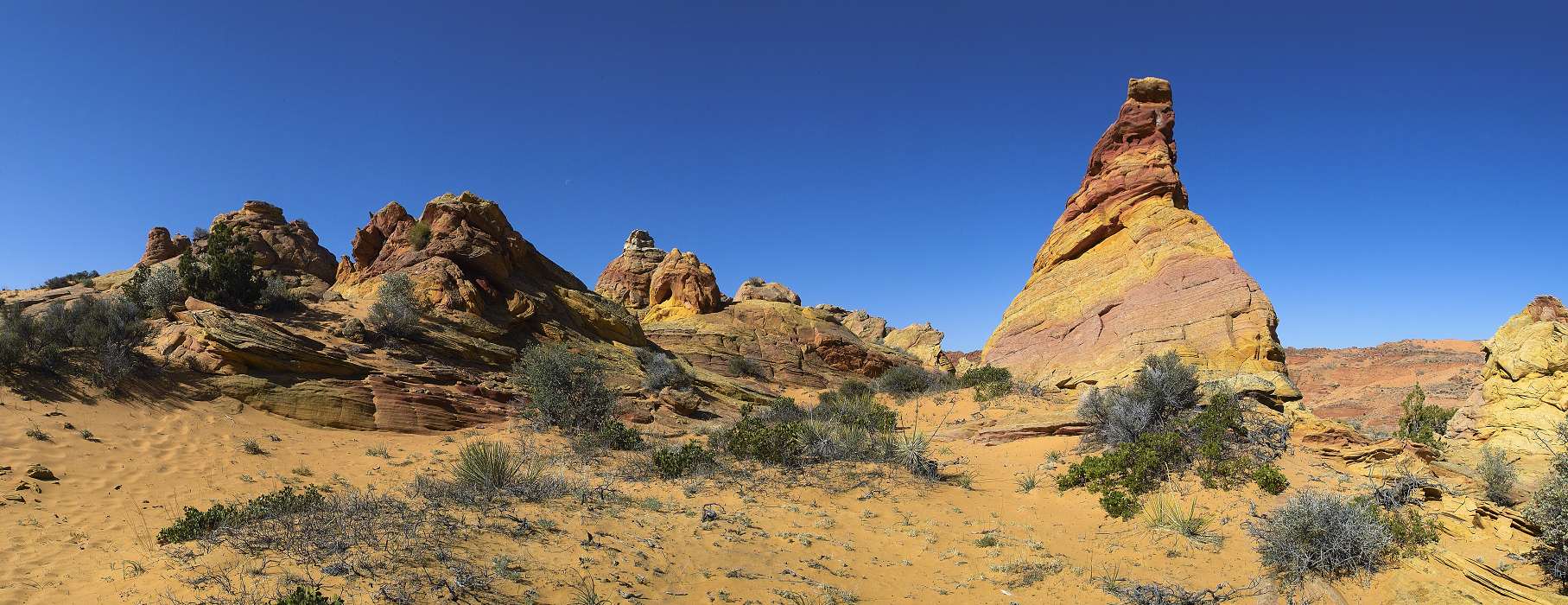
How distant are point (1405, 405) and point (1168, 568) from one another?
18.4 m

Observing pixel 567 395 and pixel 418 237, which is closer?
pixel 567 395

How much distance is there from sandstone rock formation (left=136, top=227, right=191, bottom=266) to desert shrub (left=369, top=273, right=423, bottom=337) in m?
21.2

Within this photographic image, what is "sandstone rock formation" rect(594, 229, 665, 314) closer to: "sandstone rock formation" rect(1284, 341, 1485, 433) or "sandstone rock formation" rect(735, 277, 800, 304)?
"sandstone rock formation" rect(735, 277, 800, 304)

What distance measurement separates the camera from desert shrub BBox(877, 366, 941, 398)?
22.6 m

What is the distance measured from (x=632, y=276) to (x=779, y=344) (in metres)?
13.4

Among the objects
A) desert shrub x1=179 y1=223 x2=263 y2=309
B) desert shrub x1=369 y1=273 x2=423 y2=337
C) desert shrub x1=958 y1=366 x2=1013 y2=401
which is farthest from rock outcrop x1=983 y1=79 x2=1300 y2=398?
desert shrub x1=179 y1=223 x2=263 y2=309

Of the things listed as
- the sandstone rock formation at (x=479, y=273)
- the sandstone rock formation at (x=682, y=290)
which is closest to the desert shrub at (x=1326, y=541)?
the sandstone rock formation at (x=479, y=273)

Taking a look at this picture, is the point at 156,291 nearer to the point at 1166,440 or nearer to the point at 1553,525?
the point at 1166,440

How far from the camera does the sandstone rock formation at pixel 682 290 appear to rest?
38.9m

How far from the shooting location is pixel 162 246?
30.8 meters

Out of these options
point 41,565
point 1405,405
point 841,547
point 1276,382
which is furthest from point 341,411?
point 1405,405

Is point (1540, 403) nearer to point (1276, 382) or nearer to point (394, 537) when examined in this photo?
point (1276, 382)

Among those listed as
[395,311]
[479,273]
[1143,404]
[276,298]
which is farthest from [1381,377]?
[276,298]

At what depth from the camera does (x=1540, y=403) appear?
10.3 meters
